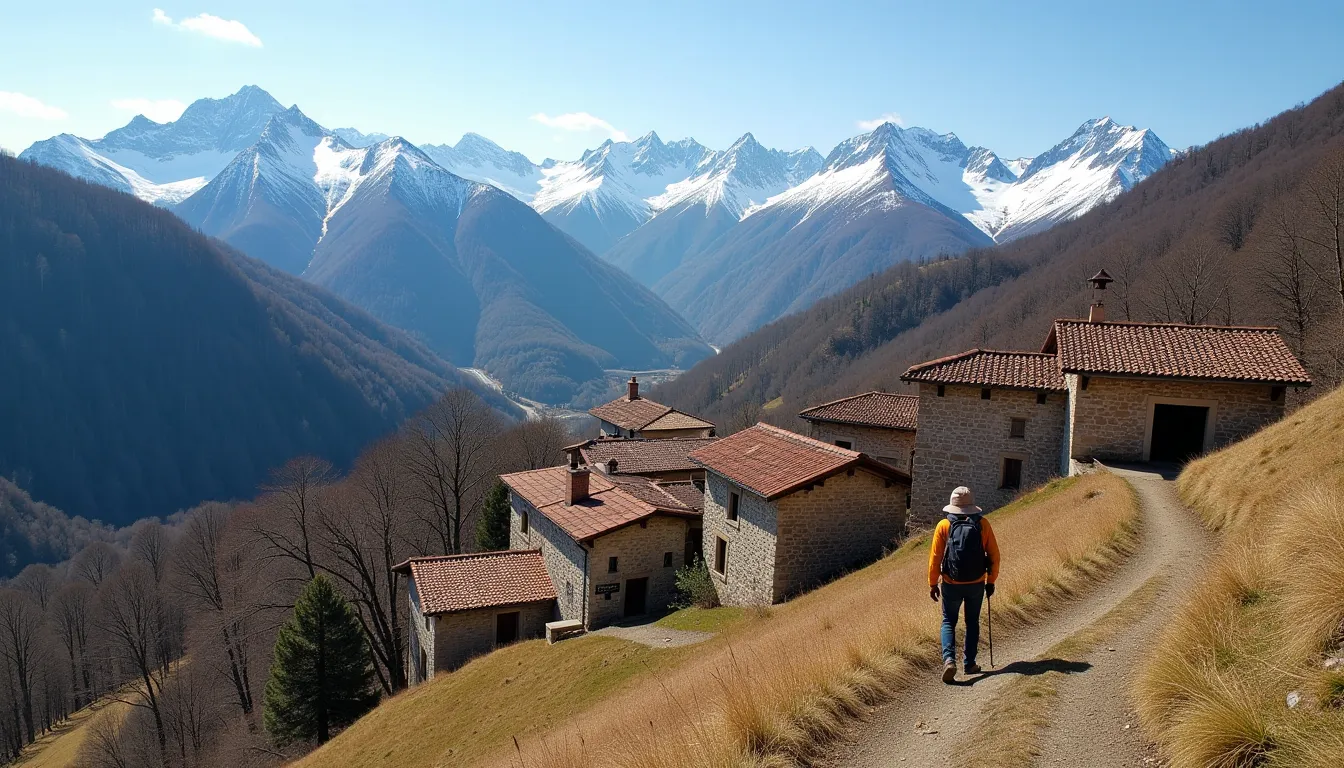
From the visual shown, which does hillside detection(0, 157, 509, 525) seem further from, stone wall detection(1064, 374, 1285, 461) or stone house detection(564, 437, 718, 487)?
stone wall detection(1064, 374, 1285, 461)

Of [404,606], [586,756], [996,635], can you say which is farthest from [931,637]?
[404,606]

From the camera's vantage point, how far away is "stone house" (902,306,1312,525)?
21.9 m

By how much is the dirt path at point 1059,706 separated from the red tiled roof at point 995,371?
14.2 m

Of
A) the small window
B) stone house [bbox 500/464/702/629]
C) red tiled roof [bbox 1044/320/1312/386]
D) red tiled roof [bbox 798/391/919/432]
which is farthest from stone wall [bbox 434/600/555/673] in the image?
red tiled roof [bbox 1044/320/1312/386]

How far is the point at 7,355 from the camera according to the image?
135625 mm

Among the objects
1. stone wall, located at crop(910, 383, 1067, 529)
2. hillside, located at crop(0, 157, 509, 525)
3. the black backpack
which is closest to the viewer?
the black backpack

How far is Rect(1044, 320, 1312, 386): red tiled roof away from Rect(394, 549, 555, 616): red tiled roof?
2158 cm

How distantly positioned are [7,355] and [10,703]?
111 meters

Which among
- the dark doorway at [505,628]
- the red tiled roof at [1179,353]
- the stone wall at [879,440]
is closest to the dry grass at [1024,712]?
the red tiled roof at [1179,353]

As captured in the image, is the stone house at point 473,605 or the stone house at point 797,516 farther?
the stone house at point 473,605

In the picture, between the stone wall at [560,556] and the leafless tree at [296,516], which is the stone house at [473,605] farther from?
the leafless tree at [296,516]

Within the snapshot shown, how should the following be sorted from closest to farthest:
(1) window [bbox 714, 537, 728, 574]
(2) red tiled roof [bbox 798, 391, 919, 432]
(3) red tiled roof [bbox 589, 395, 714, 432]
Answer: (1) window [bbox 714, 537, 728, 574] → (2) red tiled roof [bbox 798, 391, 919, 432] → (3) red tiled roof [bbox 589, 395, 714, 432]

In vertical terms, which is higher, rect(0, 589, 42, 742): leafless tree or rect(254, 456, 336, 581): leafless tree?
rect(254, 456, 336, 581): leafless tree

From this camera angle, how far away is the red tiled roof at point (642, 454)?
3709 cm
